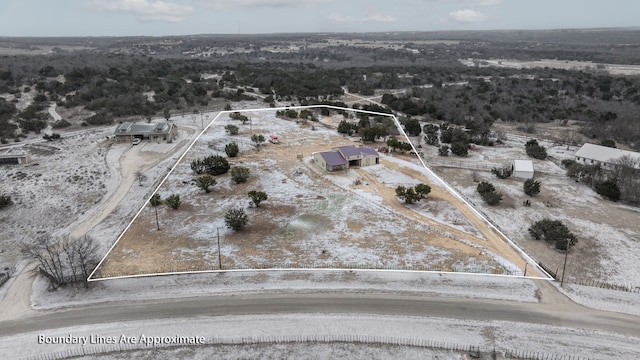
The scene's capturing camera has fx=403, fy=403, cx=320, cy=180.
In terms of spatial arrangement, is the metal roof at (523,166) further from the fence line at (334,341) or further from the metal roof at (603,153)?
the fence line at (334,341)

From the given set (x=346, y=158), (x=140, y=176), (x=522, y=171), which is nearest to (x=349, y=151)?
(x=346, y=158)

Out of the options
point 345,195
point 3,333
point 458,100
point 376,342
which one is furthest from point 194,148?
point 458,100

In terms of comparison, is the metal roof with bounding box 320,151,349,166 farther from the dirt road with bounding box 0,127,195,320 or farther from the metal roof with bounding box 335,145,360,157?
the dirt road with bounding box 0,127,195,320

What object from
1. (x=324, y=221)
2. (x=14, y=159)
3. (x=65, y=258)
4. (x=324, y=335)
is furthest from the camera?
(x=14, y=159)

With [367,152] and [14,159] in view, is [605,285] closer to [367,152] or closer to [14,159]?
[367,152]

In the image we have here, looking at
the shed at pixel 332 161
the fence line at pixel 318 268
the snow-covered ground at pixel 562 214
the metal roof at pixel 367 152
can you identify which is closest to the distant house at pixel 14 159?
the fence line at pixel 318 268
